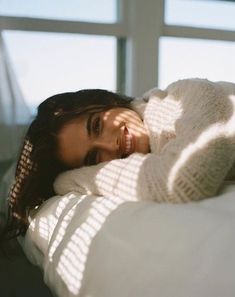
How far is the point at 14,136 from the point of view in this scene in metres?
1.59

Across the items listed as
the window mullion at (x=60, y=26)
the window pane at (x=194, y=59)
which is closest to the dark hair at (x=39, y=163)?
the window mullion at (x=60, y=26)

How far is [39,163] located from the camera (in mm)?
1175

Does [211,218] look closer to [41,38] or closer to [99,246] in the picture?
[99,246]

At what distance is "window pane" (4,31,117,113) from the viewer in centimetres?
165

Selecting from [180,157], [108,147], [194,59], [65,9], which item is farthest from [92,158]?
[194,59]

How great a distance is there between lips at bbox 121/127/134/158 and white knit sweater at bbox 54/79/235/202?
0.06 meters

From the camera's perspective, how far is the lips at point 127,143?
1097mm

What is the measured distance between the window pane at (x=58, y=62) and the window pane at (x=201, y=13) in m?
0.36

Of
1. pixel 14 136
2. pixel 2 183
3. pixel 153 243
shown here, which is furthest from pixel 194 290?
pixel 14 136

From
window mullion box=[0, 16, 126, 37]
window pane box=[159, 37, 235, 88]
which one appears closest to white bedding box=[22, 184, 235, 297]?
window mullion box=[0, 16, 126, 37]

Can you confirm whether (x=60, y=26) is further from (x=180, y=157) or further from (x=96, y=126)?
(x=180, y=157)

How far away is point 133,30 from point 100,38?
16 cm

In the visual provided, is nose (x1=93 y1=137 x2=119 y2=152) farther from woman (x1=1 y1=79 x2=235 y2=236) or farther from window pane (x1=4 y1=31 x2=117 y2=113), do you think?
window pane (x1=4 y1=31 x2=117 y2=113)

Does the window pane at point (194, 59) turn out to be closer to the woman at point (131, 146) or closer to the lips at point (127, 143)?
the woman at point (131, 146)
